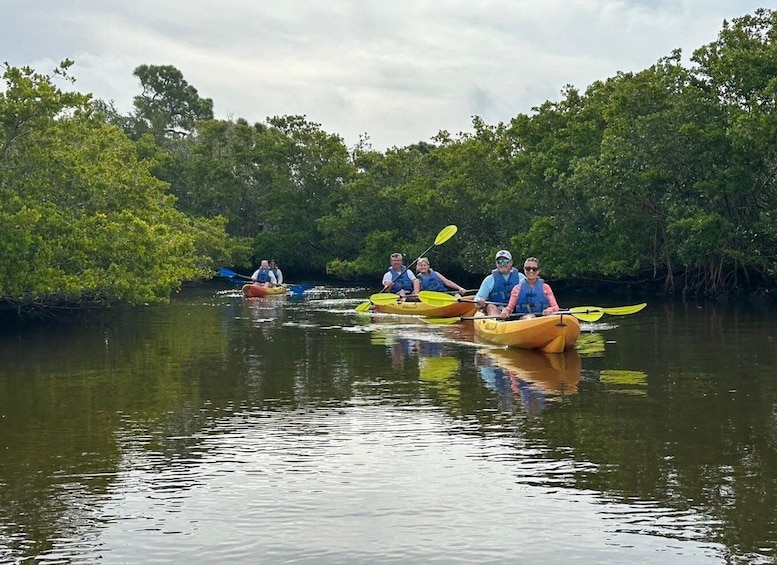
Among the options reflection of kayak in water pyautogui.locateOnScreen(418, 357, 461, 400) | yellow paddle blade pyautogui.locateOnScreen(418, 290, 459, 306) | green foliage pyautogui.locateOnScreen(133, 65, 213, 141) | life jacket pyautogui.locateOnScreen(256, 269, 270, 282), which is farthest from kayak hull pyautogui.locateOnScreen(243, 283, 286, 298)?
green foliage pyautogui.locateOnScreen(133, 65, 213, 141)

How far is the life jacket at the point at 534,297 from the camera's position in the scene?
15320 mm

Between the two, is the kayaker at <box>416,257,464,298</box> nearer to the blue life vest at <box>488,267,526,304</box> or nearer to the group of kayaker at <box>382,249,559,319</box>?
the group of kayaker at <box>382,249,559,319</box>

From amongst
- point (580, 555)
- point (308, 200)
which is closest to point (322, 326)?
point (580, 555)

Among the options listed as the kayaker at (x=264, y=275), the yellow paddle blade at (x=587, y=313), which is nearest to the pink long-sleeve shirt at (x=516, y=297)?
the yellow paddle blade at (x=587, y=313)

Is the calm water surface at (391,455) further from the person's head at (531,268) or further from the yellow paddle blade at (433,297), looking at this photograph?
the yellow paddle blade at (433,297)

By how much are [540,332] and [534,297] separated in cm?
96

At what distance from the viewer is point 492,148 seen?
37219 millimetres

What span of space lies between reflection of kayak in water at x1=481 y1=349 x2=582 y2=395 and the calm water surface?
0.07 m

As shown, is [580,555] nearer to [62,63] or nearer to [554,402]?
[554,402]

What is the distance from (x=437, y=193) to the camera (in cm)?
3803

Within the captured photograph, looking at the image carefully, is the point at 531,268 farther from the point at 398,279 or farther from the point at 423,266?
the point at 398,279

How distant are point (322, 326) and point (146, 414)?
10066 millimetres

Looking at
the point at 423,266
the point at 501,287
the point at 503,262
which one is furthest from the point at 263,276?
the point at 503,262

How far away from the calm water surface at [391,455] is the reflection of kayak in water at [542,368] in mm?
67
